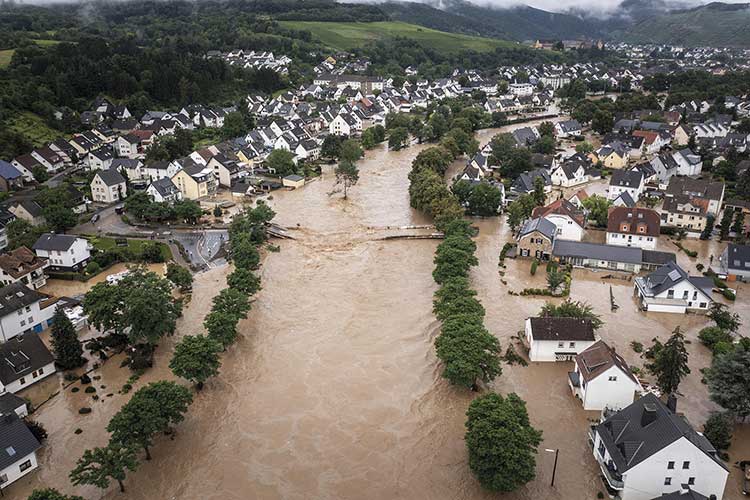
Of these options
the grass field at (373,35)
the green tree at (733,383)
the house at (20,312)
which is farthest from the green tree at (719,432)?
the grass field at (373,35)

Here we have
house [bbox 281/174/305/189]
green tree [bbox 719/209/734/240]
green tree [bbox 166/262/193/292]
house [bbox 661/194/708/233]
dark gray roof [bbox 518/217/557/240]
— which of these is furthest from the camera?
house [bbox 281/174/305/189]

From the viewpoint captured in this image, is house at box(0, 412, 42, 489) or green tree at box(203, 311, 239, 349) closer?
house at box(0, 412, 42, 489)

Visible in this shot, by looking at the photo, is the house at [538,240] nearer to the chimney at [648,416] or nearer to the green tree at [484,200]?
the green tree at [484,200]

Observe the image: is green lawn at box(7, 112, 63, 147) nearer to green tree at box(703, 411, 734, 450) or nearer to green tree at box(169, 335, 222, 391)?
green tree at box(169, 335, 222, 391)

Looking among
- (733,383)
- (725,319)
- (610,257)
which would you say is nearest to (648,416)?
(733,383)

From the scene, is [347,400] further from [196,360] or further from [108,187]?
[108,187]

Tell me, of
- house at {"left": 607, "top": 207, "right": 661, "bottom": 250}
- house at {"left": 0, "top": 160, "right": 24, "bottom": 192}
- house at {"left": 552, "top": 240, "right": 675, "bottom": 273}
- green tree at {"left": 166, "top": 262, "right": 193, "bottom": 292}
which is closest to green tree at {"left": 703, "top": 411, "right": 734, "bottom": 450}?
house at {"left": 552, "top": 240, "right": 675, "bottom": 273}
